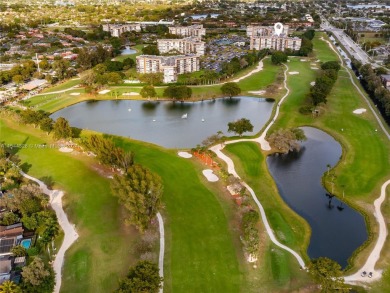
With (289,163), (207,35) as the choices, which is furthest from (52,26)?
(289,163)

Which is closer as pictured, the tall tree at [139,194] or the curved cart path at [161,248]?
the curved cart path at [161,248]

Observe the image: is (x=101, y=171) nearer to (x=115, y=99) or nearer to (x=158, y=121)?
(x=158, y=121)

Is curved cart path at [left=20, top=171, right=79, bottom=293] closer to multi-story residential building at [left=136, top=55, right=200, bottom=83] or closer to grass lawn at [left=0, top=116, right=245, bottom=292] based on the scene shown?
grass lawn at [left=0, top=116, right=245, bottom=292]

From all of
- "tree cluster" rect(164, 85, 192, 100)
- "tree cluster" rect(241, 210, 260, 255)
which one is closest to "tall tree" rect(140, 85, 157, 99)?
"tree cluster" rect(164, 85, 192, 100)

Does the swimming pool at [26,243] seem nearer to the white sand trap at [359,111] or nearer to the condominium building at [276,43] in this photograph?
the white sand trap at [359,111]

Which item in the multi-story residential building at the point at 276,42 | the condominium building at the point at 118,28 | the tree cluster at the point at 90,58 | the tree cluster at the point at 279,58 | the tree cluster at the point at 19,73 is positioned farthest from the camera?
the condominium building at the point at 118,28

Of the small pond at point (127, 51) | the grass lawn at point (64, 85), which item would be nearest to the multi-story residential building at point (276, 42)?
the small pond at point (127, 51)
